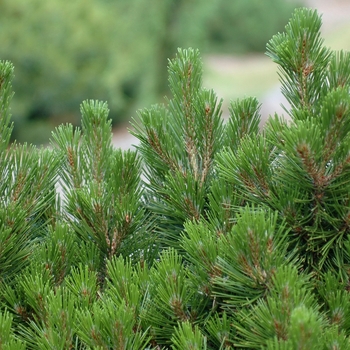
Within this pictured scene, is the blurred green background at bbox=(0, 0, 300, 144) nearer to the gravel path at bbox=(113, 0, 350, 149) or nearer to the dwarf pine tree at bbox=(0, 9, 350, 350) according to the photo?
the gravel path at bbox=(113, 0, 350, 149)

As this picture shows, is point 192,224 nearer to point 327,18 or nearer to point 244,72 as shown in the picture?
point 244,72

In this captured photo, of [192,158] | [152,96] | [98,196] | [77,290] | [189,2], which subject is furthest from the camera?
[189,2]

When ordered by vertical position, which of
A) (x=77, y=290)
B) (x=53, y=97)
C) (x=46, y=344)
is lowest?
(x=46, y=344)

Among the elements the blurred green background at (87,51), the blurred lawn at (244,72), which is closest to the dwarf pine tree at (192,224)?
the blurred green background at (87,51)

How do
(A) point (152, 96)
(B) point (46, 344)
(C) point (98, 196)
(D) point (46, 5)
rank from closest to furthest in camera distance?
(B) point (46, 344), (C) point (98, 196), (D) point (46, 5), (A) point (152, 96)

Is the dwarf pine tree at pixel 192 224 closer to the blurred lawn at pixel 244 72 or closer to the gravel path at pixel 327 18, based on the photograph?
the gravel path at pixel 327 18

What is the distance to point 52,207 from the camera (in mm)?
1535

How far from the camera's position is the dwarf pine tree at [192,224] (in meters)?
1.04

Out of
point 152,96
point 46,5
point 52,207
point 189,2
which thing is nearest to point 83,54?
point 46,5

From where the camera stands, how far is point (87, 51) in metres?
13.3

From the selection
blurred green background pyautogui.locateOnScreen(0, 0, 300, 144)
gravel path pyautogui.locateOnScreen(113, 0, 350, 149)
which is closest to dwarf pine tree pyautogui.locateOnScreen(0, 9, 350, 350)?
blurred green background pyautogui.locateOnScreen(0, 0, 300, 144)

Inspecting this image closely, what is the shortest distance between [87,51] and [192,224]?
1252cm

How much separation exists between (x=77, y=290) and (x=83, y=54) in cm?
1259

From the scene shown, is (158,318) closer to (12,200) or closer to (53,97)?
(12,200)
